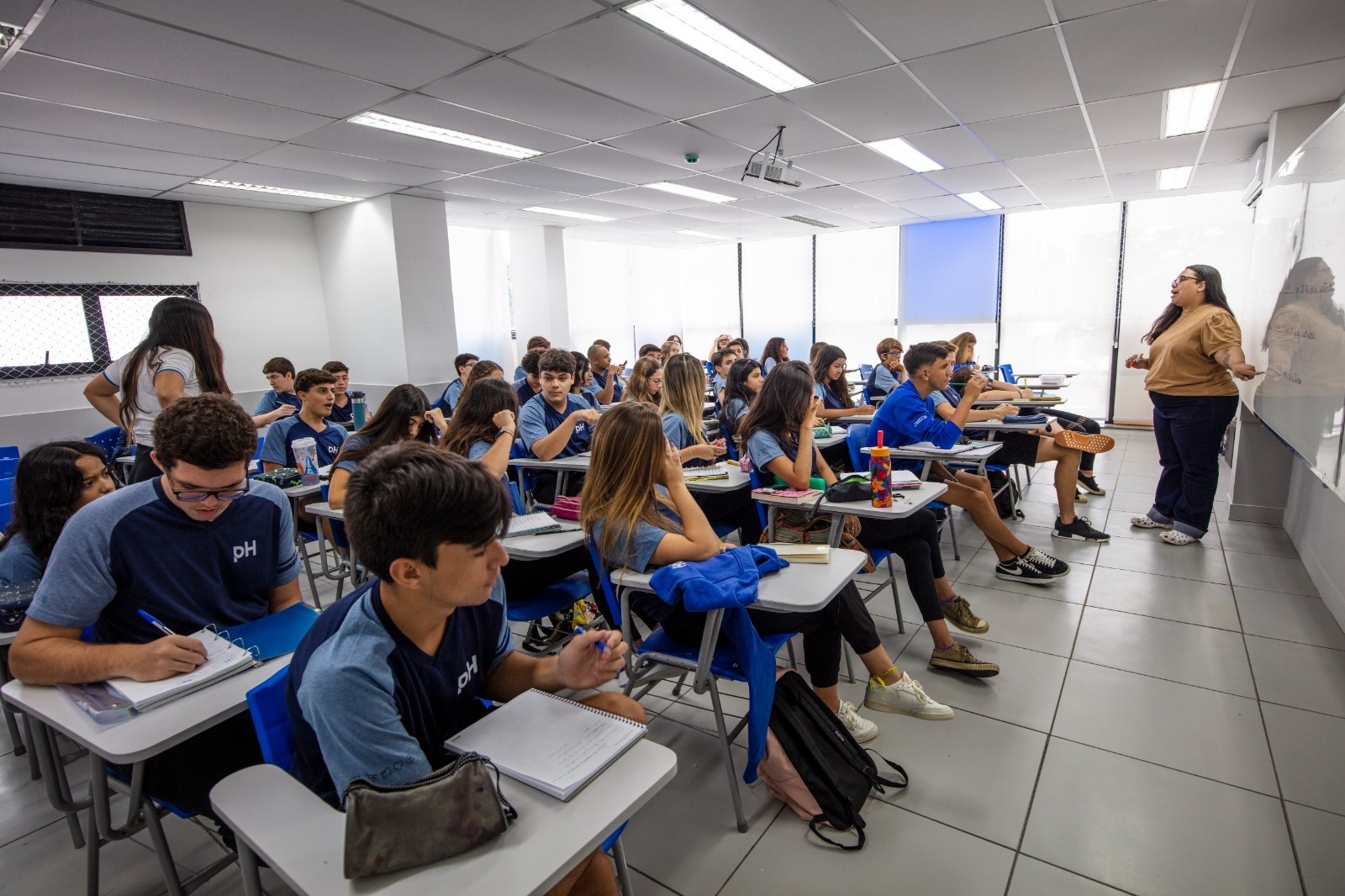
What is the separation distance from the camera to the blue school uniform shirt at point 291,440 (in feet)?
12.0

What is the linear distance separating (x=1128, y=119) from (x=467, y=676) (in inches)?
225

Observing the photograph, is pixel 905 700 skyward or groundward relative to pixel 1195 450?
groundward

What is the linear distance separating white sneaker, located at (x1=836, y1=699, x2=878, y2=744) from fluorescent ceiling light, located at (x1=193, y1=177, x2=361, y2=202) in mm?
6205

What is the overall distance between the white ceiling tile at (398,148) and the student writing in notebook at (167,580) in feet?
11.8

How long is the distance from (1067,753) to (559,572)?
1.89m

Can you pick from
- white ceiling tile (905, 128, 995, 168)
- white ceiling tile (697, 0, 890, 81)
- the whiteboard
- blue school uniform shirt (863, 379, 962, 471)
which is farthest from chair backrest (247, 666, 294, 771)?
white ceiling tile (905, 128, 995, 168)

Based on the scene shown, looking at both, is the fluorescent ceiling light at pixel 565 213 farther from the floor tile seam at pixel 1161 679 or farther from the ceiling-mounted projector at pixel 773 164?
the floor tile seam at pixel 1161 679

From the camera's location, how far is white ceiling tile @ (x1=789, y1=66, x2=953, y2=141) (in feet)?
12.7

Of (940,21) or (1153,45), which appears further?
(1153,45)

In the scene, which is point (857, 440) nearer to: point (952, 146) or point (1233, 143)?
point (952, 146)

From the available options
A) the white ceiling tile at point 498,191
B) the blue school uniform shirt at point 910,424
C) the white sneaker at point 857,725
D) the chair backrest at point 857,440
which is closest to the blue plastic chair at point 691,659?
the white sneaker at point 857,725

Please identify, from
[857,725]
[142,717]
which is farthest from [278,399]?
[857,725]

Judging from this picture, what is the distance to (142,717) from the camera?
122cm

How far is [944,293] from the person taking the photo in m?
9.67
